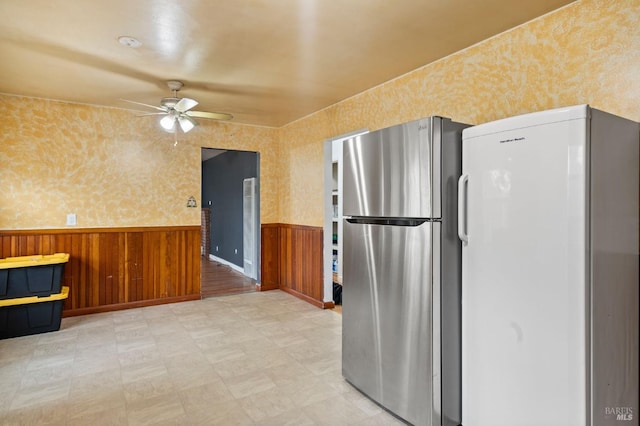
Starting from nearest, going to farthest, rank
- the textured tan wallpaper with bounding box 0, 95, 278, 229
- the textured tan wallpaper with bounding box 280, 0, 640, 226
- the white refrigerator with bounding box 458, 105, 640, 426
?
1. the white refrigerator with bounding box 458, 105, 640, 426
2. the textured tan wallpaper with bounding box 280, 0, 640, 226
3. the textured tan wallpaper with bounding box 0, 95, 278, 229

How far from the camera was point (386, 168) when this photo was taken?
2.36m

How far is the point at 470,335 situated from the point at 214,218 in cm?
768

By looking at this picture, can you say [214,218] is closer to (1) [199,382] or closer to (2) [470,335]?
(1) [199,382]

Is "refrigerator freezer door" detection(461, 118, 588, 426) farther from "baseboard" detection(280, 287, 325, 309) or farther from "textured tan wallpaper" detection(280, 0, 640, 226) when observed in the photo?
"baseboard" detection(280, 287, 325, 309)

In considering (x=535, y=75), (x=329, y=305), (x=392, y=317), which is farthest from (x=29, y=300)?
(x=535, y=75)

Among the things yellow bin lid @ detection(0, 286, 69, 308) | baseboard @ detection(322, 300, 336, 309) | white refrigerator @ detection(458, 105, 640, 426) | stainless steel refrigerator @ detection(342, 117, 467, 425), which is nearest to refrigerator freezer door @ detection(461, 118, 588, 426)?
white refrigerator @ detection(458, 105, 640, 426)

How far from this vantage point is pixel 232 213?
25.3 feet

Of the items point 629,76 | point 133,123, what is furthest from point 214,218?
point 629,76

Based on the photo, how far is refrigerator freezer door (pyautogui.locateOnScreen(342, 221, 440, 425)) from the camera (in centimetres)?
209

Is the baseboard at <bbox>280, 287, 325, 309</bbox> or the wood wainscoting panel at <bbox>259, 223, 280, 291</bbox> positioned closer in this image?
the baseboard at <bbox>280, 287, 325, 309</bbox>

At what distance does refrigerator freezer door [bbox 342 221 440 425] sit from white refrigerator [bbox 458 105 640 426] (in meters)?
0.25

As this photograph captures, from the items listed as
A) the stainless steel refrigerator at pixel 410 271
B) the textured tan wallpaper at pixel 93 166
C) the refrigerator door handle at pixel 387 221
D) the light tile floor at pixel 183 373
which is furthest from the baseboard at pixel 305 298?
the refrigerator door handle at pixel 387 221

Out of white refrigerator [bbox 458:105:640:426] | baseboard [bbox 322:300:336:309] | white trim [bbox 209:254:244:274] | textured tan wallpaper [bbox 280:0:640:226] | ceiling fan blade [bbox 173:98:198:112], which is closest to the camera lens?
white refrigerator [bbox 458:105:640:426]

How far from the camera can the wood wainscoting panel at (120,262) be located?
13.9ft
